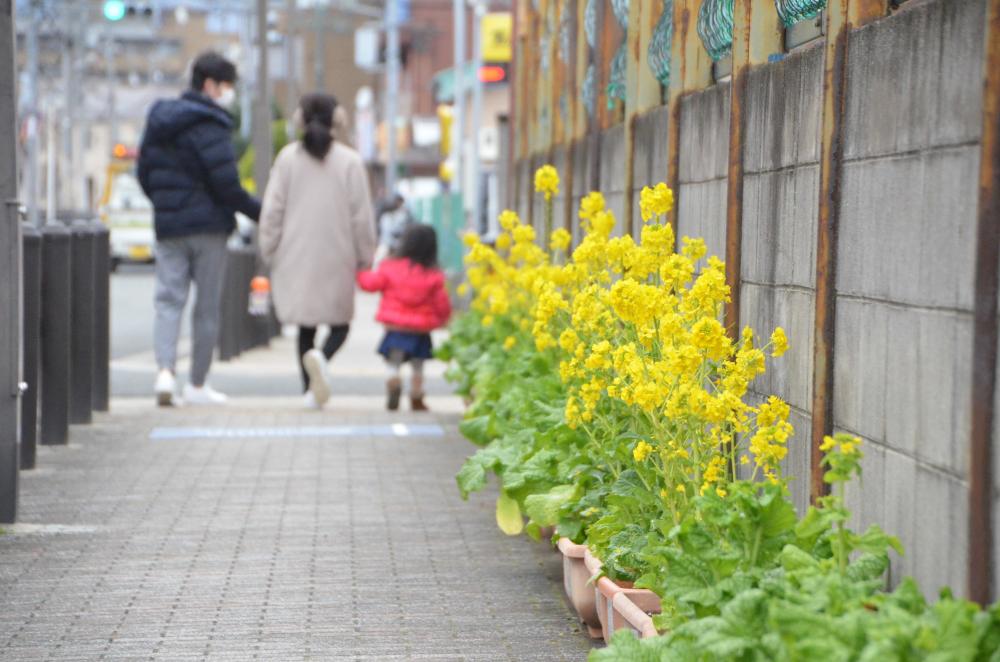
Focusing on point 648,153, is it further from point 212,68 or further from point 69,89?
point 69,89

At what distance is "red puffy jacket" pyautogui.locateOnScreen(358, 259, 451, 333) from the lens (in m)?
12.1

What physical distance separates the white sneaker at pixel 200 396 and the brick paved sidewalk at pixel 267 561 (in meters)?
2.04

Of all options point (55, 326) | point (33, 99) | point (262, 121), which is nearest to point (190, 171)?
point (55, 326)

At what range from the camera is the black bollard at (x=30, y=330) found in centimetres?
848

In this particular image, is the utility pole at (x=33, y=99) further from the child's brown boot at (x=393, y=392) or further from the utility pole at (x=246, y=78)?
the child's brown boot at (x=393, y=392)

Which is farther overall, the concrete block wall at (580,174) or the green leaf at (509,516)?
the concrete block wall at (580,174)

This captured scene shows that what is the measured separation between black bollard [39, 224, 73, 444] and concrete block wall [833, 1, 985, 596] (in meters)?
5.33

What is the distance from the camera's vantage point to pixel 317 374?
11.6m

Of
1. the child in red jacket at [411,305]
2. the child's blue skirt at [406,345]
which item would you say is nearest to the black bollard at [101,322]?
the child in red jacket at [411,305]

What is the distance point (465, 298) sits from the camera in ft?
90.9

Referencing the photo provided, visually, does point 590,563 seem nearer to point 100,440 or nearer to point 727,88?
point 727,88

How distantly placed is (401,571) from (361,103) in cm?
7631

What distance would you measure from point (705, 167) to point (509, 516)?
4.55 feet

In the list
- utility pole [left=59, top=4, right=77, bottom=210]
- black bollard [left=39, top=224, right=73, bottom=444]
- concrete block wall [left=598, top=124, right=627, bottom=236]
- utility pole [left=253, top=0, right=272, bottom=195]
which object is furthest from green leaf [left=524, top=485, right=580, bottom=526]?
utility pole [left=59, top=4, right=77, bottom=210]
